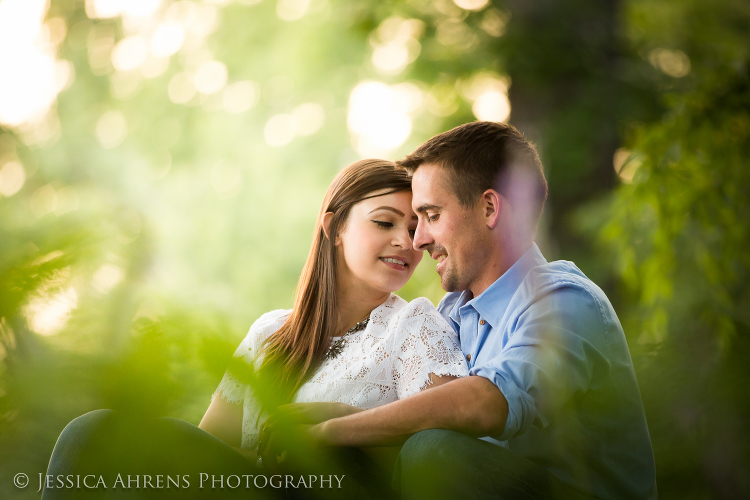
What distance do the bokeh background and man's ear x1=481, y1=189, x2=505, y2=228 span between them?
1.80 ft

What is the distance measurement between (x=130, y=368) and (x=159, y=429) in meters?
0.06

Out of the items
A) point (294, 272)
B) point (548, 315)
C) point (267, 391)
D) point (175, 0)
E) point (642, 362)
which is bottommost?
point (294, 272)

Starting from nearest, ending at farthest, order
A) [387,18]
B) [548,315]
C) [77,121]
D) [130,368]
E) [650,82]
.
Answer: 1. [130,368]
2. [548,315]
3. [650,82]
4. [387,18]
5. [77,121]

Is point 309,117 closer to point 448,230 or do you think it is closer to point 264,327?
point 264,327

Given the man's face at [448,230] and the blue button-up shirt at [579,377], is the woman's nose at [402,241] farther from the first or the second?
the blue button-up shirt at [579,377]

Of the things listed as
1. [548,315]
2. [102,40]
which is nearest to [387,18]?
[548,315]

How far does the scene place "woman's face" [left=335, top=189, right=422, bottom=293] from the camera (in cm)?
192

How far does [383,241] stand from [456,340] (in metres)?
0.38

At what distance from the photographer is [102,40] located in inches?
306

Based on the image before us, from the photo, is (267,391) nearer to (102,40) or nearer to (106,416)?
(106,416)

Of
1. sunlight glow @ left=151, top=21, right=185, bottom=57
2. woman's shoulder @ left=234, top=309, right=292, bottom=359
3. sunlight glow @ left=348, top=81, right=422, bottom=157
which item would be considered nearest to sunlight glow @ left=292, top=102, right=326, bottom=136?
sunlight glow @ left=348, top=81, right=422, bottom=157

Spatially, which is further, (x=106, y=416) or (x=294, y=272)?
(x=294, y=272)

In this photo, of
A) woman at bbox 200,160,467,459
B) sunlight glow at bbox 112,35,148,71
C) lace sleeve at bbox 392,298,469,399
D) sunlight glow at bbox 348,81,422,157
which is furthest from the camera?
sunlight glow at bbox 112,35,148,71

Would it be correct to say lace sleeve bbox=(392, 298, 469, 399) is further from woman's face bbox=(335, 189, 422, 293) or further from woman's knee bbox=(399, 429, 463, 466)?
woman's knee bbox=(399, 429, 463, 466)
